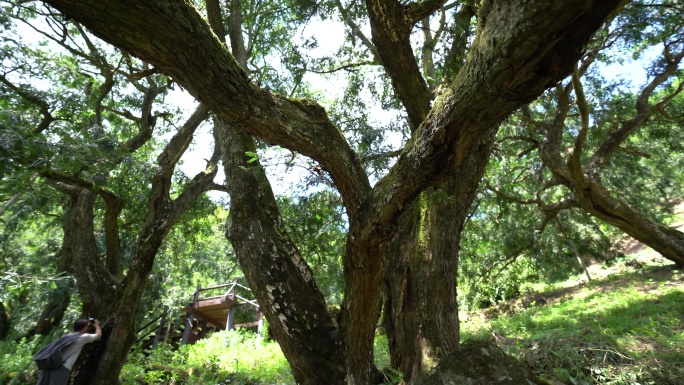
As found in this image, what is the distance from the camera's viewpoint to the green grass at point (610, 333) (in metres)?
3.84

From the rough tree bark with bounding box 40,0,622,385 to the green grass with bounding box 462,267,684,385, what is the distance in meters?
2.43

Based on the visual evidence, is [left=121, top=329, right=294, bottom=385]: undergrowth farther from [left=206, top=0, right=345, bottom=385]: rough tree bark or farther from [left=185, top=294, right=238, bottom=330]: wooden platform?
[left=206, top=0, right=345, bottom=385]: rough tree bark

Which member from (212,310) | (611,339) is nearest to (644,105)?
(611,339)

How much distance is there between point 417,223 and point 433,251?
387mm

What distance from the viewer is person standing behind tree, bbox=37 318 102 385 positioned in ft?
15.4

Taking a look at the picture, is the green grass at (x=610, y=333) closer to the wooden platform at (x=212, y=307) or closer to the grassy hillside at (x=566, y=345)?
the grassy hillside at (x=566, y=345)

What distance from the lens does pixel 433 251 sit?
3975 mm

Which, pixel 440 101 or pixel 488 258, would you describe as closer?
pixel 440 101

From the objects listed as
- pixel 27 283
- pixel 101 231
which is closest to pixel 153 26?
pixel 27 283

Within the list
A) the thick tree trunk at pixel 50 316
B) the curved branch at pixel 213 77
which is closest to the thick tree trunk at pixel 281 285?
the curved branch at pixel 213 77

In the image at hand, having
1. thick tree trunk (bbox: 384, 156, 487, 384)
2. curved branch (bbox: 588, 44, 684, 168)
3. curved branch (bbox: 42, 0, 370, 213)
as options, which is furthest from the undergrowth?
curved branch (bbox: 588, 44, 684, 168)

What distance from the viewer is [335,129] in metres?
3.09

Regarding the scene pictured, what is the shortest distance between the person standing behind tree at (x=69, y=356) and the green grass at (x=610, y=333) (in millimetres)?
5465

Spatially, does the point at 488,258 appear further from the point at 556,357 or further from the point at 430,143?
the point at 430,143
